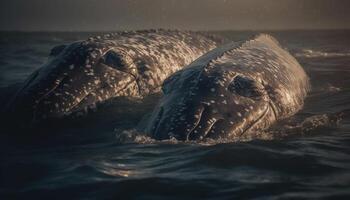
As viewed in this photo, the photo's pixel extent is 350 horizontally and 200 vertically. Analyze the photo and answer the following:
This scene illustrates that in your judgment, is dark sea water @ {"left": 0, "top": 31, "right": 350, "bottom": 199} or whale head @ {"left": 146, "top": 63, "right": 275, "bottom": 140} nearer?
dark sea water @ {"left": 0, "top": 31, "right": 350, "bottom": 199}

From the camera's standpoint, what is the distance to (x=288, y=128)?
7395 mm

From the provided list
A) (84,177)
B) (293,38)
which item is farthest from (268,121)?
(293,38)

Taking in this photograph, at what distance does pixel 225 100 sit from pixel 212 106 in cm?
24

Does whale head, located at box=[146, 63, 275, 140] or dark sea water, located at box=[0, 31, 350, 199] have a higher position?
whale head, located at box=[146, 63, 275, 140]

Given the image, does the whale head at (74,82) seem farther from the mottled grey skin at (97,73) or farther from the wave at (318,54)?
the wave at (318,54)

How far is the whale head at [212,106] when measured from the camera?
22.6ft

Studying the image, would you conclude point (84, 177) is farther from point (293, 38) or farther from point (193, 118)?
point (293, 38)

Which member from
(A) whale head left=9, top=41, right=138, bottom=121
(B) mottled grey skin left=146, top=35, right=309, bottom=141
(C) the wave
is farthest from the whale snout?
(C) the wave

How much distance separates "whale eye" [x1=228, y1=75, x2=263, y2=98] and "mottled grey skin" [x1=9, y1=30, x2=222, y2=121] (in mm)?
2538

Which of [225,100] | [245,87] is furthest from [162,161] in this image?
[245,87]

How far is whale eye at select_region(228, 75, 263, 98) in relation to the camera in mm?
7590

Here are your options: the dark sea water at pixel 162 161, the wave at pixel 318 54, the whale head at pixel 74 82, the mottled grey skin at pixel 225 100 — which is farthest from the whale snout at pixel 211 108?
the wave at pixel 318 54

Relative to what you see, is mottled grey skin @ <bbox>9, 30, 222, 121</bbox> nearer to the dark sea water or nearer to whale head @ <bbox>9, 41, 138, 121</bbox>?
whale head @ <bbox>9, 41, 138, 121</bbox>

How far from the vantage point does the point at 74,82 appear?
894cm
